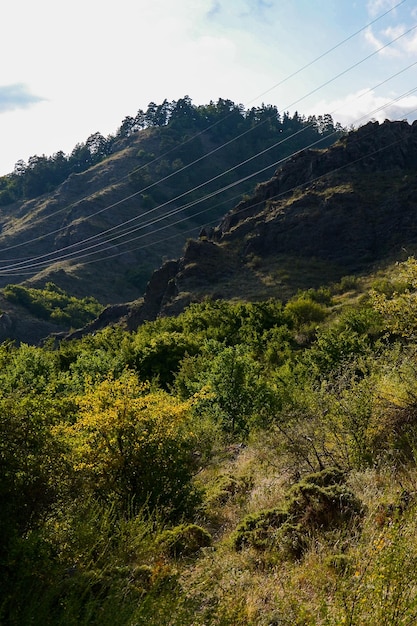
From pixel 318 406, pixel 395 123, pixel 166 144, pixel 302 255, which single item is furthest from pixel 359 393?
pixel 166 144

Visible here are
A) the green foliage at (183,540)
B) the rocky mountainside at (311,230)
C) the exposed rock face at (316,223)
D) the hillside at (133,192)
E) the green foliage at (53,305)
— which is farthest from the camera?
the hillside at (133,192)

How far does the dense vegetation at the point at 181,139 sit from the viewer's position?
142250mm

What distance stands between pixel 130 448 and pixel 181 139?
148m

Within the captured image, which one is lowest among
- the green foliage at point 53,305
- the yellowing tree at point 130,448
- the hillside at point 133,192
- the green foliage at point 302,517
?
the green foliage at point 302,517

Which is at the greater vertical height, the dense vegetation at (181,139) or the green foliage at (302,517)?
the dense vegetation at (181,139)

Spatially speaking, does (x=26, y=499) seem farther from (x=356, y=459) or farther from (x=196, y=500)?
(x=356, y=459)

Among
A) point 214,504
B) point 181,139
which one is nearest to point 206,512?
point 214,504

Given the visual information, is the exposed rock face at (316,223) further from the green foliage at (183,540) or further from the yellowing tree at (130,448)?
the green foliage at (183,540)

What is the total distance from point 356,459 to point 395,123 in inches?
2662

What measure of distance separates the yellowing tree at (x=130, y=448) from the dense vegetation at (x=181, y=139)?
132m

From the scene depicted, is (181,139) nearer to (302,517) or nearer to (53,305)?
(53,305)

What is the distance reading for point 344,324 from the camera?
25.9m

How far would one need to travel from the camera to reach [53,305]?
85438mm

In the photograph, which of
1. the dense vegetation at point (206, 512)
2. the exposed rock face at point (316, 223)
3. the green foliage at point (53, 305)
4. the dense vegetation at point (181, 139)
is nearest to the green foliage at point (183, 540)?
the dense vegetation at point (206, 512)
